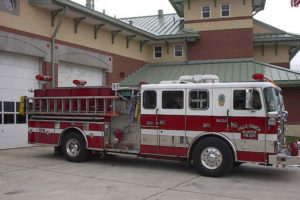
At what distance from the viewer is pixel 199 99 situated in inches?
376

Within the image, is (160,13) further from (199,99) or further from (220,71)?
(199,99)

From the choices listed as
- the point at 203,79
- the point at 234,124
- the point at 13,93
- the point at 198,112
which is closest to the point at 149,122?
the point at 198,112

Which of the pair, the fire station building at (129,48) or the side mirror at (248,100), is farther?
the fire station building at (129,48)

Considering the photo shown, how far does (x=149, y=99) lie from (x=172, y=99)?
73 cm

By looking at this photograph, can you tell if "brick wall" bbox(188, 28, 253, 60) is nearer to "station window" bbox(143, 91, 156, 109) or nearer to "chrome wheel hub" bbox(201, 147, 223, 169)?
"station window" bbox(143, 91, 156, 109)

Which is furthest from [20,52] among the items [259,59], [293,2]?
[259,59]

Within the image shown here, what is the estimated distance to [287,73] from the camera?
21.0 m

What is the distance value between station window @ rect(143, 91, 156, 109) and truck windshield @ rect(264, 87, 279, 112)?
3.13 metres

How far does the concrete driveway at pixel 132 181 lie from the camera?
7.29 meters

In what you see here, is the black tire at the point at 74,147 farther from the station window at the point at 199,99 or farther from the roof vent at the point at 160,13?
the roof vent at the point at 160,13

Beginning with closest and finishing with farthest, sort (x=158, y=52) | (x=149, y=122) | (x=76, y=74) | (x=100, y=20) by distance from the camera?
(x=149, y=122) < (x=76, y=74) < (x=100, y=20) < (x=158, y=52)

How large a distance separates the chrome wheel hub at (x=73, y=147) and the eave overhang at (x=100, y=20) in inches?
297

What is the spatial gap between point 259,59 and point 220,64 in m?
4.60

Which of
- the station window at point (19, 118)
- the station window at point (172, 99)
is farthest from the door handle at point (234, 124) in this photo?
the station window at point (19, 118)
